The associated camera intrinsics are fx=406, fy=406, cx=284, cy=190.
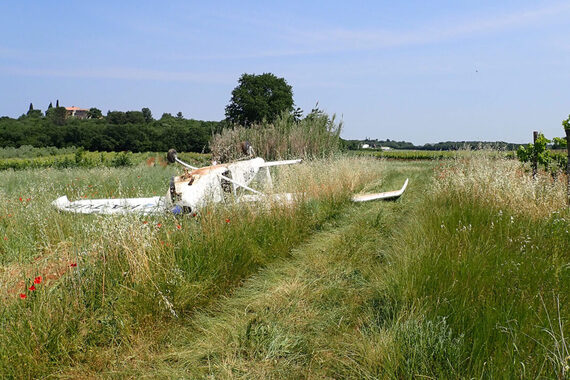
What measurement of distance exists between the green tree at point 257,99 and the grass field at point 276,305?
140 ft

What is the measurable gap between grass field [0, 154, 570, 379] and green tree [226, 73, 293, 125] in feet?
140

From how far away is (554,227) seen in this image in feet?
14.8

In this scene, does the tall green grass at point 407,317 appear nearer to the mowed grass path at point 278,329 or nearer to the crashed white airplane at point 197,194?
the mowed grass path at point 278,329

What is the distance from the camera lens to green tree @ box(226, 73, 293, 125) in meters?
46.9

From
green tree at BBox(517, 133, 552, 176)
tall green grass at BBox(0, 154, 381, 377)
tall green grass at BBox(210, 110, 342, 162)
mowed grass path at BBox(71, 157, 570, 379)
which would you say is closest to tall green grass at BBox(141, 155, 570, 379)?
mowed grass path at BBox(71, 157, 570, 379)

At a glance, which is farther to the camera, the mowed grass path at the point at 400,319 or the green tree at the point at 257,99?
the green tree at the point at 257,99

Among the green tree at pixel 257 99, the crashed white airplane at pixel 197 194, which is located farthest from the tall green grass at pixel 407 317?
the green tree at pixel 257 99

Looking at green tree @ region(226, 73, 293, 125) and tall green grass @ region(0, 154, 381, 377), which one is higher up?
green tree @ region(226, 73, 293, 125)

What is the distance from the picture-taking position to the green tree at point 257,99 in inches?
1845

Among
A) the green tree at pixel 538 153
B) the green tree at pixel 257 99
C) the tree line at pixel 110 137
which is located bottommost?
the green tree at pixel 538 153

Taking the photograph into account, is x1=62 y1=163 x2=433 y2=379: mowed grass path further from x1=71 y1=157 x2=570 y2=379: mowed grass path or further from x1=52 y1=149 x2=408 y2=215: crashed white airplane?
x1=52 y1=149 x2=408 y2=215: crashed white airplane

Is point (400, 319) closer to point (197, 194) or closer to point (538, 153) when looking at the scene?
point (197, 194)

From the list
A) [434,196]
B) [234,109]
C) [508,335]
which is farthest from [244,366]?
[234,109]

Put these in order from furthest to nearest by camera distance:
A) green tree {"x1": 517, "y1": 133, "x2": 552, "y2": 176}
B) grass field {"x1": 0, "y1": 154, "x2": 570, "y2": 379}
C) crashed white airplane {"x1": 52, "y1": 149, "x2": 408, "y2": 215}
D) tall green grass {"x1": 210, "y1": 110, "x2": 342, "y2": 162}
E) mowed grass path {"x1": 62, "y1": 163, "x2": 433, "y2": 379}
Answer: tall green grass {"x1": 210, "y1": 110, "x2": 342, "y2": 162}, green tree {"x1": 517, "y1": 133, "x2": 552, "y2": 176}, crashed white airplane {"x1": 52, "y1": 149, "x2": 408, "y2": 215}, mowed grass path {"x1": 62, "y1": 163, "x2": 433, "y2": 379}, grass field {"x1": 0, "y1": 154, "x2": 570, "y2": 379}
